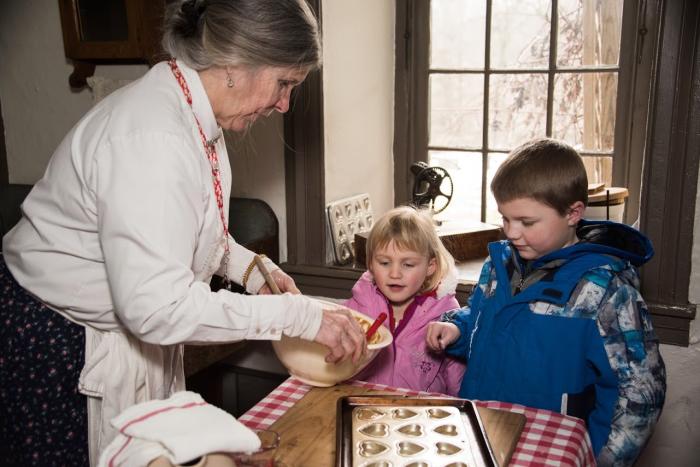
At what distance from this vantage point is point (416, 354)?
6.12 feet

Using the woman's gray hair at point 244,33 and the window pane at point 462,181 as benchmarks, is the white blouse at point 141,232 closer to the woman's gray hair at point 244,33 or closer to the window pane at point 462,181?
the woman's gray hair at point 244,33

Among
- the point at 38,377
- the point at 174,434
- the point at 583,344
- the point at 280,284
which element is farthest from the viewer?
the point at 280,284

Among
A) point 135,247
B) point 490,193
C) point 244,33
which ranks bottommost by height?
point 490,193

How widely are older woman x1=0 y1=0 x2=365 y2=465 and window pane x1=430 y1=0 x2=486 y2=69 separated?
154 centimetres

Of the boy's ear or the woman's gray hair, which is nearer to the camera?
the woman's gray hair

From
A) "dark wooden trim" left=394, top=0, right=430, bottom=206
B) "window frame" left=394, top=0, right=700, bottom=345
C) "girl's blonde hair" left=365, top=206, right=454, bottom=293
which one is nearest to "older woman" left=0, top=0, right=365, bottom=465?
"girl's blonde hair" left=365, top=206, right=454, bottom=293

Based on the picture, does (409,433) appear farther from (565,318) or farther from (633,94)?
(633,94)

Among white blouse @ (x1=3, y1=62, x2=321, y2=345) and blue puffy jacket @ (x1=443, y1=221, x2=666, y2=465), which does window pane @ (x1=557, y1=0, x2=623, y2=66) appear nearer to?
blue puffy jacket @ (x1=443, y1=221, x2=666, y2=465)

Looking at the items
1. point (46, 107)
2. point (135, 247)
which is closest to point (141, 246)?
point (135, 247)

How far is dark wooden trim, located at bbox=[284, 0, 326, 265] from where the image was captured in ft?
8.31

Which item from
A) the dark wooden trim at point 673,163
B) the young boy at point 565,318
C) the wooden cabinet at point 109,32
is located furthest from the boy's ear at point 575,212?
the wooden cabinet at point 109,32

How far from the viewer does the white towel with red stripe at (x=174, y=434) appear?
2.55ft

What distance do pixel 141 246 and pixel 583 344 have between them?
959 mm

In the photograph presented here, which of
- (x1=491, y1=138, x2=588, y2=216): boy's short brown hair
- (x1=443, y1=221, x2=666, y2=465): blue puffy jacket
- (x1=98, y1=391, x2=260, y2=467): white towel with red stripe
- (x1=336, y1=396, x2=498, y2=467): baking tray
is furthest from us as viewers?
(x1=491, y1=138, x2=588, y2=216): boy's short brown hair
